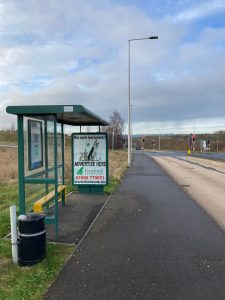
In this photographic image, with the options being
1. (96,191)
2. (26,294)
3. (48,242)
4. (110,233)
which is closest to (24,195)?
(48,242)

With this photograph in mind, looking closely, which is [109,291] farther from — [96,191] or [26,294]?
[96,191]

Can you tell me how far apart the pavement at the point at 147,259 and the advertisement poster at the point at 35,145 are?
66.0 inches

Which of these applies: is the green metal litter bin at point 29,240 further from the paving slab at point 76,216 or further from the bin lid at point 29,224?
the paving slab at point 76,216

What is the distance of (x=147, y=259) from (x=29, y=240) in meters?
1.67

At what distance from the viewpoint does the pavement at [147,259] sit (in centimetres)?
404

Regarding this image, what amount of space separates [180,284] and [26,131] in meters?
3.68

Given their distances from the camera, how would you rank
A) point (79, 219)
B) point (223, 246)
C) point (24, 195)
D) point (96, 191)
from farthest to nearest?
point (96, 191) → point (79, 219) → point (24, 195) → point (223, 246)

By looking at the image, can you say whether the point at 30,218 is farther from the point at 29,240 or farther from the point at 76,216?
the point at 76,216

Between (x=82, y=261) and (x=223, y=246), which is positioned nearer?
(x=82, y=261)

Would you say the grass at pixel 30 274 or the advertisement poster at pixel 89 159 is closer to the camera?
the grass at pixel 30 274

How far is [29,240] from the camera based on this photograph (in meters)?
4.85

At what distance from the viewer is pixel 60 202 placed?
31.2 feet

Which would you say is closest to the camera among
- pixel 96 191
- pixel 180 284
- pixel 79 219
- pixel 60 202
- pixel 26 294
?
pixel 26 294

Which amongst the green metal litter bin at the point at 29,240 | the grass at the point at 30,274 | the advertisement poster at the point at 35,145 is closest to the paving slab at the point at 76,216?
the grass at the point at 30,274
